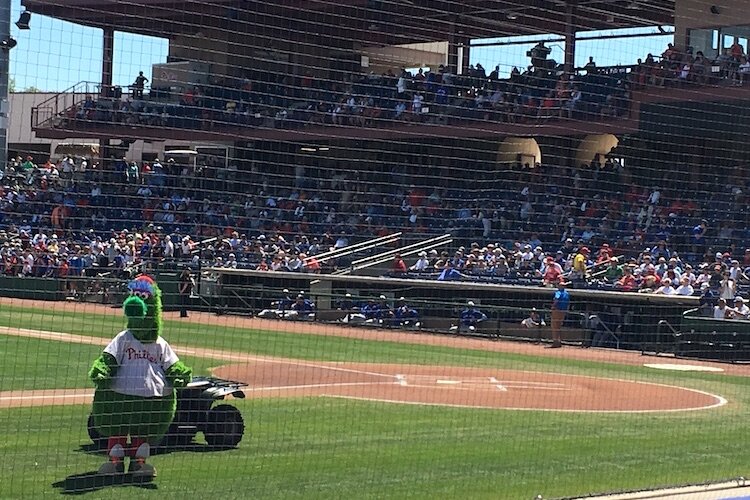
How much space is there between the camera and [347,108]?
11.3 metres

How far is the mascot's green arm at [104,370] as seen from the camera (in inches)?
348

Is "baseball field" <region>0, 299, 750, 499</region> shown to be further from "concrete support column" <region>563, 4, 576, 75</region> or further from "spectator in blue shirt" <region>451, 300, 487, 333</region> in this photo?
"concrete support column" <region>563, 4, 576, 75</region>

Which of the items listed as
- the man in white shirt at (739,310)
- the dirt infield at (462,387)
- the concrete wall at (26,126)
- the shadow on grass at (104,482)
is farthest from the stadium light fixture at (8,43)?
the man in white shirt at (739,310)

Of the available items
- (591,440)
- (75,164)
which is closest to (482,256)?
(591,440)

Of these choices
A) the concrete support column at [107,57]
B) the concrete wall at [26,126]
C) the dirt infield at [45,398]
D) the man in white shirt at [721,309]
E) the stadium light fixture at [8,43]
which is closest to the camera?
the stadium light fixture at [8,43]

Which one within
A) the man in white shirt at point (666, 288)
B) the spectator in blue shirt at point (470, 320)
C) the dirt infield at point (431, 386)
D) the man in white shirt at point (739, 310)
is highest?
the man in white shirt at point (666, 288)

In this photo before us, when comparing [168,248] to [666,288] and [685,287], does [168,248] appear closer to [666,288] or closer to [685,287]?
[666,288]

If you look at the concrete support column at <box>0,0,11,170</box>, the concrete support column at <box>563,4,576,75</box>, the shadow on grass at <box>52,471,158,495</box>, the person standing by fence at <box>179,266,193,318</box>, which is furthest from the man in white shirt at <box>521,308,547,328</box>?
the concrete support column at <box>0,0,11,170</box>

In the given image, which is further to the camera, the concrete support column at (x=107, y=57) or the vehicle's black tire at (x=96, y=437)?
the vehicle's black tire at (x=96, y=437)

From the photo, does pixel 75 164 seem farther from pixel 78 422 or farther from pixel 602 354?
pixel 602 354

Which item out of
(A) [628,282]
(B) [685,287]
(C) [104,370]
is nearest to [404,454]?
(C) [104,370]

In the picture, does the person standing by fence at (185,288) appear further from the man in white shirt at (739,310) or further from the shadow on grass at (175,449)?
the man in white shirt at (739,310)

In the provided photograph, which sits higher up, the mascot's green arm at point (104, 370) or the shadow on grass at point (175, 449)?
the mascot's green arm at point (104, 370)

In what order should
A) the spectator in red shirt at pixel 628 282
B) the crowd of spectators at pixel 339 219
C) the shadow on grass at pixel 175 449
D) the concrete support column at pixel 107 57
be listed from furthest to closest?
1. the spectator in red shirt at pixel 628 282
2. the shadow on grass at pixel 175 449
3. the crowd of spectators at pixel 339 219
4. the concrete support column at pixel 107 57
